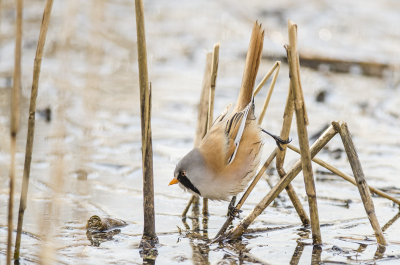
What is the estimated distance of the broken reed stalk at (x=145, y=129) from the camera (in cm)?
296

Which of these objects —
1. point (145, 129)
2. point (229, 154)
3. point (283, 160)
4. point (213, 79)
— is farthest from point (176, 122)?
point (145, 129)

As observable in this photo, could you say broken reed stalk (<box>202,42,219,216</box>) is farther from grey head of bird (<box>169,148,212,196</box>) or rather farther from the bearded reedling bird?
grey head of bird (<box>169,148,212,196</box>)

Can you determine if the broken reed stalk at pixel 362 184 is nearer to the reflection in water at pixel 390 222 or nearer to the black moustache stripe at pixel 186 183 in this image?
the reflection in water at pixel 390 222

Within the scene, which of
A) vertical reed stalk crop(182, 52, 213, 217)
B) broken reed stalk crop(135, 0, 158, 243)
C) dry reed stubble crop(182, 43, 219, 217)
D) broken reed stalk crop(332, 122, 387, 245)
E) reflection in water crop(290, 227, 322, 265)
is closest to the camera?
broken reed stalk crop(135, 0, 158, 243)

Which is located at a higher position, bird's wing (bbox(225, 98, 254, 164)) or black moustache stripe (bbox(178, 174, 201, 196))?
bird's wing (bbox(225, 98, 254, 164))

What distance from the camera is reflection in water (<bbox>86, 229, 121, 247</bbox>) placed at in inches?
139

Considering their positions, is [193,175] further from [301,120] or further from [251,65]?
[251,65]

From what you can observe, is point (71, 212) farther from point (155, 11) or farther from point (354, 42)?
point (155, 11)

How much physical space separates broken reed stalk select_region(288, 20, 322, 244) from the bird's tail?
0.84 m

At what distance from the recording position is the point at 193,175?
3645mm

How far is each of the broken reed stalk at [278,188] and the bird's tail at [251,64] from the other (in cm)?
87

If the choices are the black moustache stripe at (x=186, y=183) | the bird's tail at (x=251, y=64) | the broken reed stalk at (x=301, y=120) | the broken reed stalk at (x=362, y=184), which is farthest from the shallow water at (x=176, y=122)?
the bird's tail at (x=251, y=64)

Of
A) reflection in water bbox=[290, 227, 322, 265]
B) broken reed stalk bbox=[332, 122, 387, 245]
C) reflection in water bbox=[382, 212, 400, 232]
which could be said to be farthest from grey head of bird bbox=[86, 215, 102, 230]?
reflection in water bbox=[382, 212, 400, 232]

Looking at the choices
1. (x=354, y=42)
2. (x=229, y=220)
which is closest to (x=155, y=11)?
(x=354, y=42)
